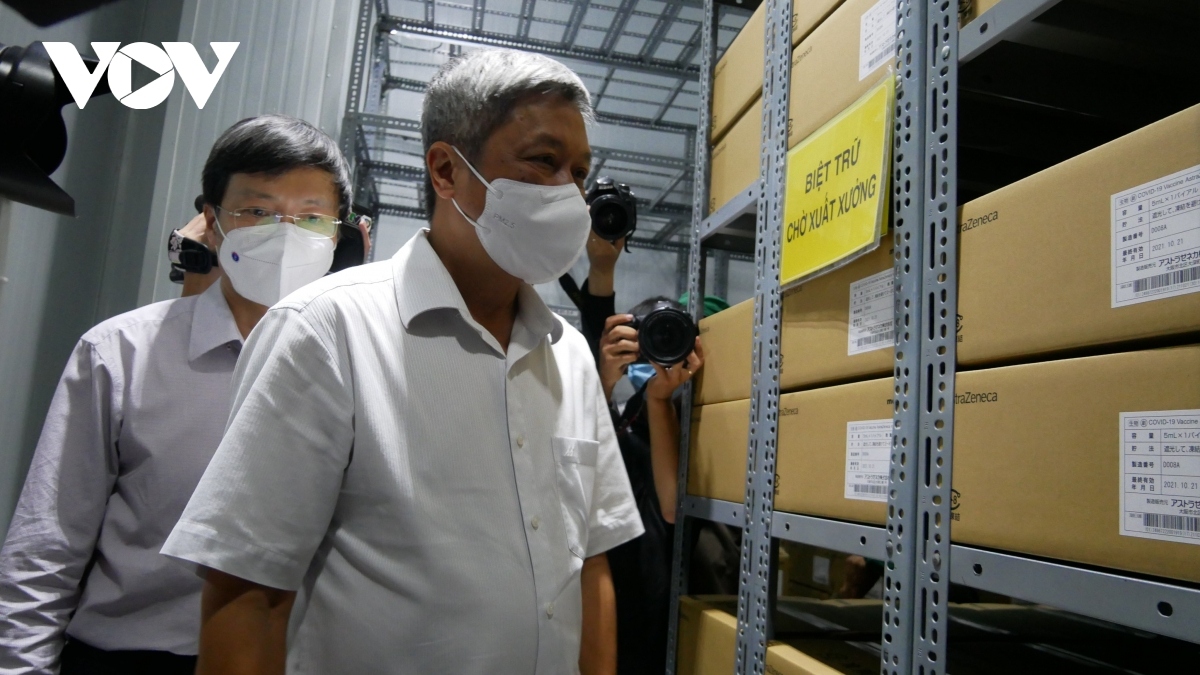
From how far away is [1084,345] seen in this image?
1.98 feet

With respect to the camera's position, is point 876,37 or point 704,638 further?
point 704,638

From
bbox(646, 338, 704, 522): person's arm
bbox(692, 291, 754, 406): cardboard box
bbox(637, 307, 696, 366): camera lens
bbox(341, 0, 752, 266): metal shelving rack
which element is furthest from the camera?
bbox(341, 0, 752, 266): metal shelving rack

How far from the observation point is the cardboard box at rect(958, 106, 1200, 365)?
54 cm

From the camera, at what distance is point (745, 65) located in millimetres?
1396

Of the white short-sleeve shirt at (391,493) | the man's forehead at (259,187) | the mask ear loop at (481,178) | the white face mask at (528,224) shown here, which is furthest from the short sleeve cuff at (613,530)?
the man's forehead at (259,187)

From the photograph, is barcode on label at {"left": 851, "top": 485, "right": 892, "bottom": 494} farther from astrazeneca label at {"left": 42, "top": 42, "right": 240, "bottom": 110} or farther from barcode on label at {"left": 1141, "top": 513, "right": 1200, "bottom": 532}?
astrazeneca label at {"left": 42, "top": 42, "right": 240, "bottom": 110}

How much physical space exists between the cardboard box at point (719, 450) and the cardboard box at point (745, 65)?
584 mm

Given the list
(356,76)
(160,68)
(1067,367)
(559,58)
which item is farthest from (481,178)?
(559,58)

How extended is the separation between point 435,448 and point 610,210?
82cm

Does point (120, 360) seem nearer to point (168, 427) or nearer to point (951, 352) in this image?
point (168, 427)

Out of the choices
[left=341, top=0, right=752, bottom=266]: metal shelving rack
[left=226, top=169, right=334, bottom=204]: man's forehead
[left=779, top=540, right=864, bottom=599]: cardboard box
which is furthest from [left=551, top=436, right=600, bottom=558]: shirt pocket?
[left=341, top=0, right=752, bottom=266]: metal shelving rack

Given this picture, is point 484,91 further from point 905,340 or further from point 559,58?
point 559,58

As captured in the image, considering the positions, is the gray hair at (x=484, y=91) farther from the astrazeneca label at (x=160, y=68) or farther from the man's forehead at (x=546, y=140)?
the astrazeneca label at (x=160, y=68)

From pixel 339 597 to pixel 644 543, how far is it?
0.92 meters
